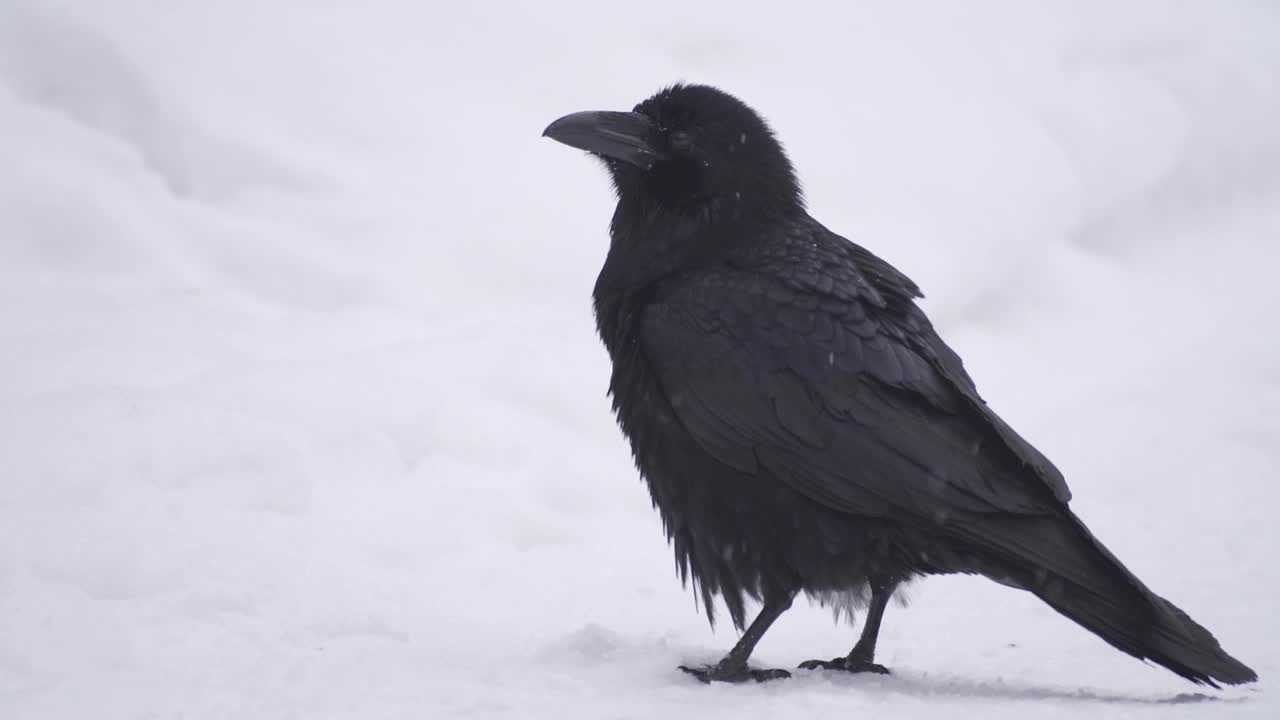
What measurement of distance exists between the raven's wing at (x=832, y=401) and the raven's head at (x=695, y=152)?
0.51 meters

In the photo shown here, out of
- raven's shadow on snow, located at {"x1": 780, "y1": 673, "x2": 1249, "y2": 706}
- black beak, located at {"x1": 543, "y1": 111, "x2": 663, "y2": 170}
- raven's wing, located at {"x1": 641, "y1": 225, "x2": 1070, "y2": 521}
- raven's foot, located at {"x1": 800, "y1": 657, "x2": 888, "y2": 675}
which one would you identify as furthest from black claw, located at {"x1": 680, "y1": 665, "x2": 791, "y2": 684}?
black beak, located at {"x1": 543, "y1": 111, "x2": 663, "y2": 170}

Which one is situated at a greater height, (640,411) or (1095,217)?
(1095,217)

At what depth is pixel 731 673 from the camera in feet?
12.3

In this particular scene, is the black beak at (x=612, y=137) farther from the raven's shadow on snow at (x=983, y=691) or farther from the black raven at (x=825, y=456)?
the raven's shadow on snow at (x=983, y=691)

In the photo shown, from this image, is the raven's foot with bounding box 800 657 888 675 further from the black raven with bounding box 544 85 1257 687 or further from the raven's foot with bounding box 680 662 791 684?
the raven's foot with bounding box 680 662 791 684

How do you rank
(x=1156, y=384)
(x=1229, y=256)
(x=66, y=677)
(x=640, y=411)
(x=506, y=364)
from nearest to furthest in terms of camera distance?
(x=66, y=677) < (x=640, y=411) < (x=506, y=364) < (x=1156, y=384) < (x=1229, y=256)

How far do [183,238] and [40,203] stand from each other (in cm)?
95

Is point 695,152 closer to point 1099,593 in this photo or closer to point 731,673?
point 731,673

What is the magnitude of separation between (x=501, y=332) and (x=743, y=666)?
4775 mm

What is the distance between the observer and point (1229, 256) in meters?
11.8

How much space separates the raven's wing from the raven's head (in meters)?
0.51

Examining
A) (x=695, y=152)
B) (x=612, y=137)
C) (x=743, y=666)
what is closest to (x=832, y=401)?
(x=743, y=666)

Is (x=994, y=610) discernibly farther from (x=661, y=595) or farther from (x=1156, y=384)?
(x=1156, y=384)

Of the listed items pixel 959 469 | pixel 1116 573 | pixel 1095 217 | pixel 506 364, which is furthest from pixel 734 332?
pixel 1095 217
